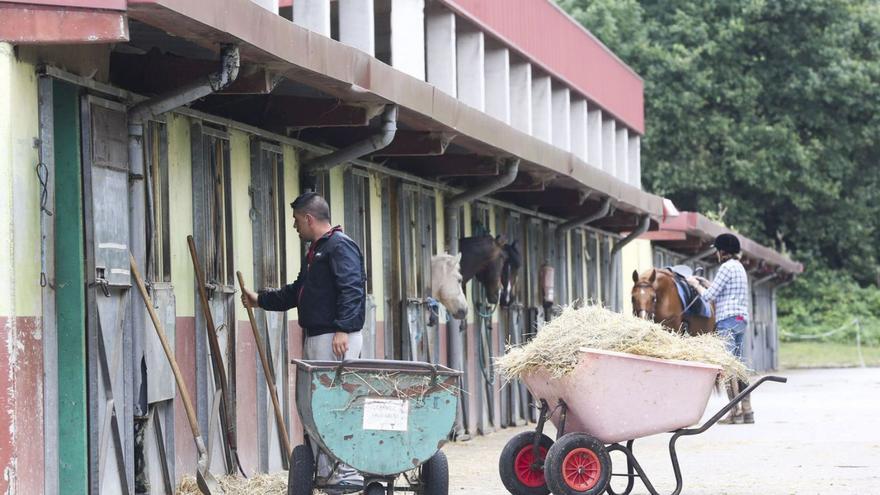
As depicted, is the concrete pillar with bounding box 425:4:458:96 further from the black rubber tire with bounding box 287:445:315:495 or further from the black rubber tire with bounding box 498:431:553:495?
the black rubber tire with bounding box 287:445:315:495

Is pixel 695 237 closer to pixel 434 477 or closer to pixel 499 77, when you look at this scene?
pixel 499 77

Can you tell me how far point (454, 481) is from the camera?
484 inches

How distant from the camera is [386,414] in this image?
900cm

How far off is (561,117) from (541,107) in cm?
127

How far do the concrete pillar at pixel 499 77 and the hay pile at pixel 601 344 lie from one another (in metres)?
11.2

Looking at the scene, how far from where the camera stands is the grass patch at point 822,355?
4138 cm

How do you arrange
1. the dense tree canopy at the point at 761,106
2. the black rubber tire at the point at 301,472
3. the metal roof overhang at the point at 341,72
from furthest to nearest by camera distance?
the dense tree canopy at the point at 761,106 < the black rubber tire at the point at 301,472 < the metal roof overhang at the point at 341,72

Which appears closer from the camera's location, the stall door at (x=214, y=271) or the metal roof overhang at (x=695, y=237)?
the stall door at (x=214, y=271)

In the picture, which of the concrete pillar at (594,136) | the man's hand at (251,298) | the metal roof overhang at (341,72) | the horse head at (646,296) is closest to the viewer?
the metal roof overhang at (341,72)

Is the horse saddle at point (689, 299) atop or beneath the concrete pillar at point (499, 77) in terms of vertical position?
beneath

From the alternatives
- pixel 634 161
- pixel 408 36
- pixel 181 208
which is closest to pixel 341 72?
pixel 181 208

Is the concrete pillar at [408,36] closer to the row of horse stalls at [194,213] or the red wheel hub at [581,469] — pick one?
the row of horse stalls at [194,213]

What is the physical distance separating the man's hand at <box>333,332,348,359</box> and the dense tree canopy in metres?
40.5

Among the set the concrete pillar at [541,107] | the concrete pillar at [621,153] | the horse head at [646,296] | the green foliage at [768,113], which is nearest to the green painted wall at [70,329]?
the horse head at [646,296]
